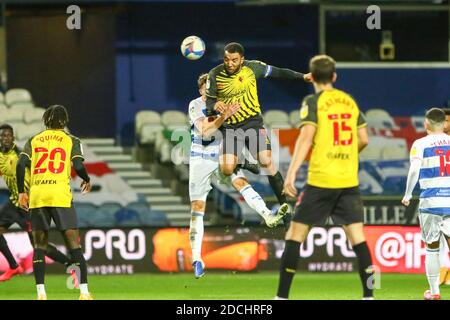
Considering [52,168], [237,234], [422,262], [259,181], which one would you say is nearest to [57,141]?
[52,168]

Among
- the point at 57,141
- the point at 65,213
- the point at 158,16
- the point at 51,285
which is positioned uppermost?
the point at 158,16

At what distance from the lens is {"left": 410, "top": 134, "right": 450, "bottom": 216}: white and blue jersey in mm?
11773

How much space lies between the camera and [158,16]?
23109mm

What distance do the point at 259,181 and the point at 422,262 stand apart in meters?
3.97

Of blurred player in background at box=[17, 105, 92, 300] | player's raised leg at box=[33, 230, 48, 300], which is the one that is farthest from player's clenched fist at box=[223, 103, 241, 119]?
player's raised leg at box=[33, 230, 48, 300]

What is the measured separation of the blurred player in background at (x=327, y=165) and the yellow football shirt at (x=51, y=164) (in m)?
2.72

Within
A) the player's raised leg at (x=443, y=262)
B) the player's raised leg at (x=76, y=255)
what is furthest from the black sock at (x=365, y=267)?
the player's raised leg at (x=443, y=262)

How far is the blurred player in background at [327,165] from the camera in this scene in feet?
31.4

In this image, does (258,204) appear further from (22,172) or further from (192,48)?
(22,172)

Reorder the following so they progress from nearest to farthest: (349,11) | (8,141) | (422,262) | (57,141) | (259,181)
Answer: (57,141) < (8,141) < (422,262) < (259,181) < (349,11)

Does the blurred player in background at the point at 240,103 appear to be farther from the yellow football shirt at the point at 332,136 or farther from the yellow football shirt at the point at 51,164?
the yellow football shirt at the point at 332,136

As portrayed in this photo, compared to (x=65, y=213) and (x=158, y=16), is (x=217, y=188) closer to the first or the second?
(x=158, y=16)

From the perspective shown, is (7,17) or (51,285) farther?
(7,17)

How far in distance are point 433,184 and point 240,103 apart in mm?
2300
